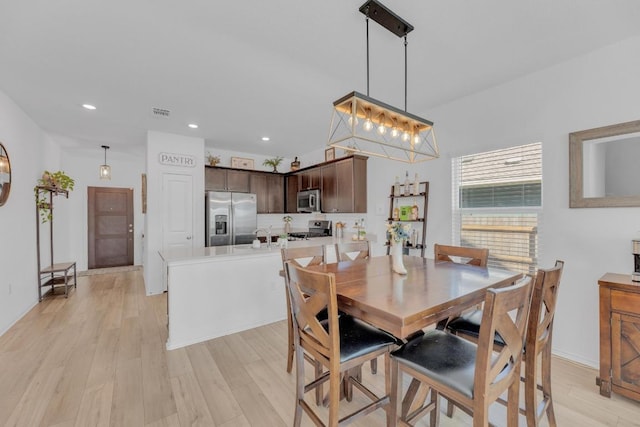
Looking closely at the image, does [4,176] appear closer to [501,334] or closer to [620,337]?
[501,334]

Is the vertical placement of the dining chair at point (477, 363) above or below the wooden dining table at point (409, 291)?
below

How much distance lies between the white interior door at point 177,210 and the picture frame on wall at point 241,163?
1.05 meters

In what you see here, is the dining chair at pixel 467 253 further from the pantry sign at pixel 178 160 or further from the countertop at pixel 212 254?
the pantry sign at pixel 178 160

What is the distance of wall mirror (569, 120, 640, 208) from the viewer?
7.15 feet

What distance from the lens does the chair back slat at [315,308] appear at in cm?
→ 136

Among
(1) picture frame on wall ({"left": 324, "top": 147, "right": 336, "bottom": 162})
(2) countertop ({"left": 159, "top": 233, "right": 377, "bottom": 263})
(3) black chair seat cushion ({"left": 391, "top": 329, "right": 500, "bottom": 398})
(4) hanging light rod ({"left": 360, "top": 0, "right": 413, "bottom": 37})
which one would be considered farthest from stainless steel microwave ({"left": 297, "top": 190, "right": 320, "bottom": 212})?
(3) black chair seat cushion ({"left": 391, "top": 329, "right": 500, "bottom": 398})

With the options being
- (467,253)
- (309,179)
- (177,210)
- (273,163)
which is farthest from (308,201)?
(467,253)

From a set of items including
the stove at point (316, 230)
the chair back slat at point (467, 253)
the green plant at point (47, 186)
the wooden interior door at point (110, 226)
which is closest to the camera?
the chair back slat at point (467, 253)

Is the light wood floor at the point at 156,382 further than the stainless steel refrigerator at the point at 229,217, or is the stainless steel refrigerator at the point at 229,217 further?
the stainless steel refrigerator at the point at 229,217

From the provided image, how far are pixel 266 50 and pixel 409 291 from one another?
7.13 ft

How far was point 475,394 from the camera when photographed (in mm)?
1137

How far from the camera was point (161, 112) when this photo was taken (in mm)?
3652

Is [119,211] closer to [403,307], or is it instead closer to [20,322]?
[20,322]

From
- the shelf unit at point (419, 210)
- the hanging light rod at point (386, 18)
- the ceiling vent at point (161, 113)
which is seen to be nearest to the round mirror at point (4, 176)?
the ceiling vent at point (161, 113)
